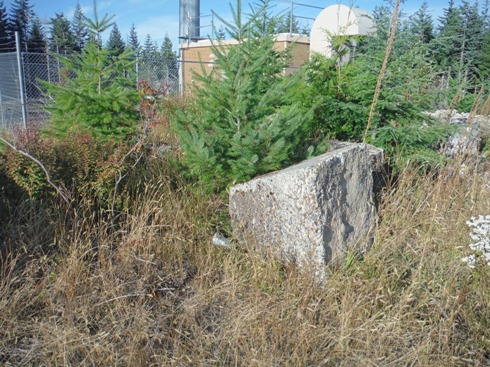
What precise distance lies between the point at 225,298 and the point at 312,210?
834mm

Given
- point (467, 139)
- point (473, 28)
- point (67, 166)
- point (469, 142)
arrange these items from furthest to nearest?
1. point (473, 28)
2. point (467, 139)
3. point (469, 142)
4. point (67, 166)

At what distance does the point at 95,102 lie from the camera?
14.3ft

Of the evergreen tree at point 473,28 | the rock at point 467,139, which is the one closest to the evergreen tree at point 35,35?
the evergreen tree at point 473,28

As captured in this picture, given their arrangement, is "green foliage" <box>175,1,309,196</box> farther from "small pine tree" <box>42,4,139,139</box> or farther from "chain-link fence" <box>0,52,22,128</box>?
"chain-link fence" <box>0,52,22,128</box>

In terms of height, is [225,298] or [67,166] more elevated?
[67,166]

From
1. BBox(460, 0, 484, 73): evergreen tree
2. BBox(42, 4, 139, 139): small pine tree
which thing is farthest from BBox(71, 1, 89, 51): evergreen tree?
BBox(460, 0, 484, 73): evergreen tree

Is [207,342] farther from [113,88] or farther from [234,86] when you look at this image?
[113,88]

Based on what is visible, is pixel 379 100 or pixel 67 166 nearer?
pixel 67 166

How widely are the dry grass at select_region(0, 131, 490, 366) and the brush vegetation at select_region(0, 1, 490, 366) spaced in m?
0.01

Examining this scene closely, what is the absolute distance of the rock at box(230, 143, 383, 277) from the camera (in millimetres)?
2861

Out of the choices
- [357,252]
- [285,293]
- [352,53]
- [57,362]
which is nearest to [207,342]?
[285,293]

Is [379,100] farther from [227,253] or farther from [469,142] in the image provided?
[227,253]

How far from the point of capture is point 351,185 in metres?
3.10

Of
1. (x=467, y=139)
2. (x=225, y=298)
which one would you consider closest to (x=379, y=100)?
(x=467, y=139)
